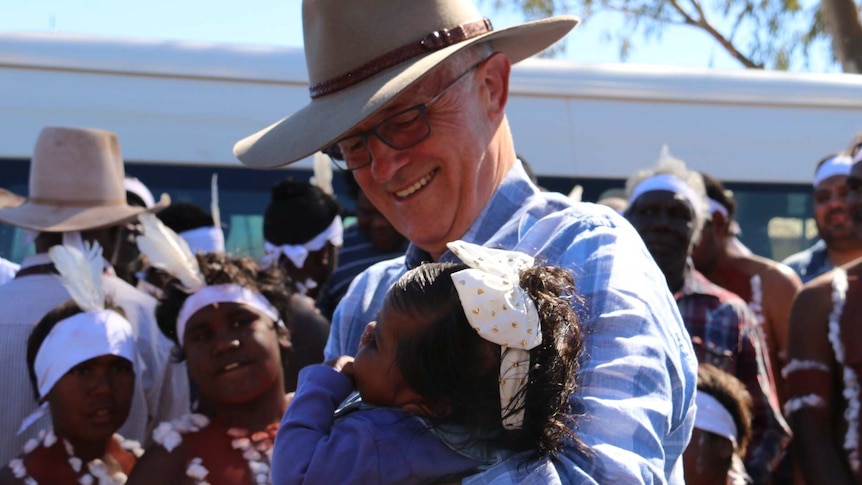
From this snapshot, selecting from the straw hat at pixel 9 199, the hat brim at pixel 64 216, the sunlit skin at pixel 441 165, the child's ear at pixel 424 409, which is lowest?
the straw hat at pixel 9 199

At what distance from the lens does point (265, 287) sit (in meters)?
3.90

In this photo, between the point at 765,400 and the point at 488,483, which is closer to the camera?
the point at 488,483

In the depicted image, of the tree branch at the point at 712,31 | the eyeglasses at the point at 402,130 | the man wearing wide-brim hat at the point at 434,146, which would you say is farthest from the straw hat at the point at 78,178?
the tree branch at the point at 712,31

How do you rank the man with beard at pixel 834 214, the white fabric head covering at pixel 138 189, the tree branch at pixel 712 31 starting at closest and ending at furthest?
1. the white fabric head covering at pixel 138 189
2. the man with beard at pixel 834 214
3. the tree branch at pixel 712 31

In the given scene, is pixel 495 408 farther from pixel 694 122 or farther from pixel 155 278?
pixel 694 122

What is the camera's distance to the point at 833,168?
5395 mm

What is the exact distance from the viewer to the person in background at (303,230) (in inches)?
204

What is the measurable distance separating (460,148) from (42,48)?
364 centimetres

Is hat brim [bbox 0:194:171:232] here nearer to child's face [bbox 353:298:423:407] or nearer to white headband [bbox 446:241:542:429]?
child's face [bbox 353:298:423:407]

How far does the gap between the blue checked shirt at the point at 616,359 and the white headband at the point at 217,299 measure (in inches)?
72.4

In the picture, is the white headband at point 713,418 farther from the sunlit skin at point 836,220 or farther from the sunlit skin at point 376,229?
the sunlit skin at point 836,220

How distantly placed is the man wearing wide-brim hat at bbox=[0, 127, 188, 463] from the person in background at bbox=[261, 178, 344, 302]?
52 centimetres

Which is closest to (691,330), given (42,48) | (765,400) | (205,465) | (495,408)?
(765,400)

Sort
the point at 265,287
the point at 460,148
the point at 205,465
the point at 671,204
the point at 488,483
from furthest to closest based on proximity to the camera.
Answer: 1. the point at 671,204
2. the point at 265,287
3. the point at 205,465
4. the point at 460,148
5. the point at 488,483
